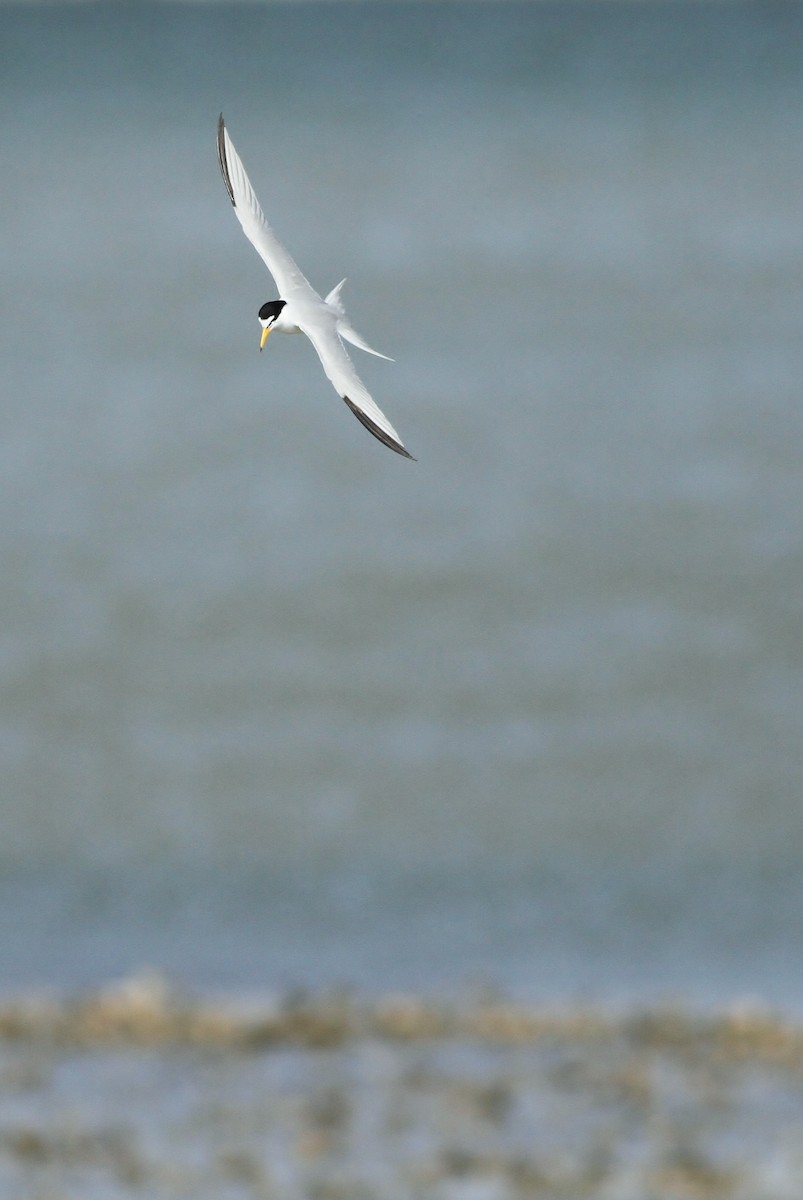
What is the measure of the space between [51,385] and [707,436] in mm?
7223

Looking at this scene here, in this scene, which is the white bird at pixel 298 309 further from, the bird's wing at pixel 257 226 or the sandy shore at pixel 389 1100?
the sandy shore at pixel 389 1100

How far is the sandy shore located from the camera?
767 centimetres

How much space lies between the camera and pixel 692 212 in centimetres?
3456

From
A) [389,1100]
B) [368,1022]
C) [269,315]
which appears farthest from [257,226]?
[368,1022]

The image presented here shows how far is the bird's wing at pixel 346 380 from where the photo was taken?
322 cm

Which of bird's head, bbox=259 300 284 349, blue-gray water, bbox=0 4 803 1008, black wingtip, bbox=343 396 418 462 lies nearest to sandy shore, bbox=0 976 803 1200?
blue-gray water, bbox=0 4 803 1008

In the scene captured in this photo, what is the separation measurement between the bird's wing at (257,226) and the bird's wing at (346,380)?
10 cm

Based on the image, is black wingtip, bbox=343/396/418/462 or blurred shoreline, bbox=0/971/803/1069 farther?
blurred shoreline, bbox=0/971/803/1069

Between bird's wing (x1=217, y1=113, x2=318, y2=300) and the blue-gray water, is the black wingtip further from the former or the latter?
the blue-gray water

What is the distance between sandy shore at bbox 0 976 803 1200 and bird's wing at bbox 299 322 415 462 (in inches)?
186

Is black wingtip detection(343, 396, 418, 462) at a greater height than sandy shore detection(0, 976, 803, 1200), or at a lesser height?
lesser

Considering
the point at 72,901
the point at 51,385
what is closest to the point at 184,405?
the point at 51,385

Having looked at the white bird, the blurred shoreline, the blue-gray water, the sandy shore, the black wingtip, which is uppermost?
the blue-gray water

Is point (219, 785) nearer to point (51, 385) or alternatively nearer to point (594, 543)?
point (594, 543)
